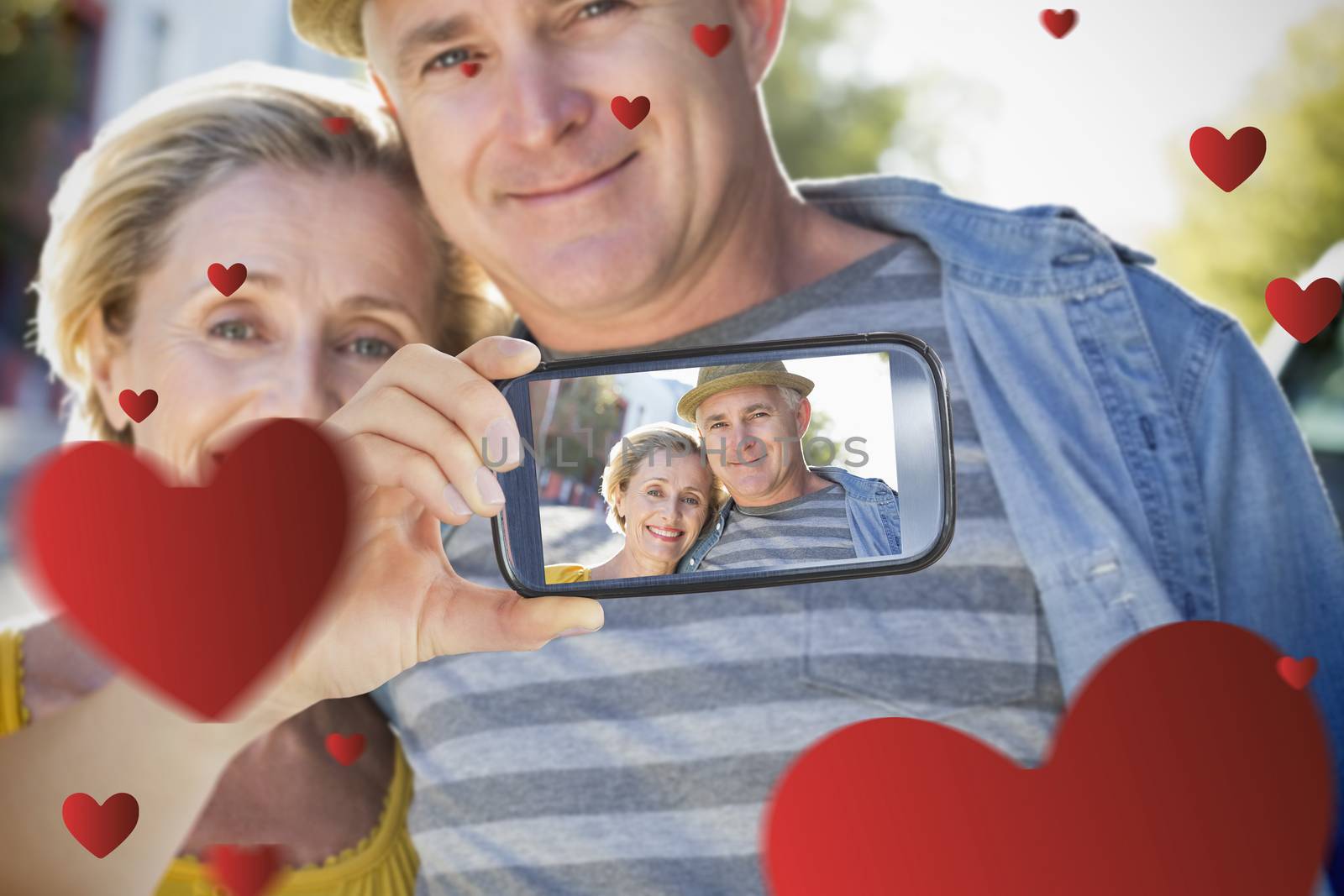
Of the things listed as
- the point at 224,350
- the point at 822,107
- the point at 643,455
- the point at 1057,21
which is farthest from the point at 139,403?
the point at 822,107

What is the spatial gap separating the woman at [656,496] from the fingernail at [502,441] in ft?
0.34

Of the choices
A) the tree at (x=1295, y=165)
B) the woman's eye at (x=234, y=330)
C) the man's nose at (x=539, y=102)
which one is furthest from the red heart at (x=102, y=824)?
the tree at (x=1295, y=165)

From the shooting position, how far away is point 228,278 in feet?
6.27

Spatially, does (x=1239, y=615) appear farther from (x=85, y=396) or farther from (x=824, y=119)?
(x=824, y=119)

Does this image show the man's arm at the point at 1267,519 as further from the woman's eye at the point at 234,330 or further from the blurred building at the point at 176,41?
the blurred building at the point at 176,41

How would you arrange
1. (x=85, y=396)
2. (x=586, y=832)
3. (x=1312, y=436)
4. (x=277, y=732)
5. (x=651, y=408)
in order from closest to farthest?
(x=651, y=408) < (x=586, y=832) < (x=277, y=732) < (x=85, y=396) < (x=1312, y=436)

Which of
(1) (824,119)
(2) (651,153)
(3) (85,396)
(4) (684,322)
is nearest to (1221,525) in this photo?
(4) (684,322)

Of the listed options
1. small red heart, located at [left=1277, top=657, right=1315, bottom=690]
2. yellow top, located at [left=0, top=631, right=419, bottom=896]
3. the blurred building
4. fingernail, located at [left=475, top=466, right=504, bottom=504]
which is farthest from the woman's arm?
the blurred building

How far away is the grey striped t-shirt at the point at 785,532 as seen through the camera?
3.70 ft

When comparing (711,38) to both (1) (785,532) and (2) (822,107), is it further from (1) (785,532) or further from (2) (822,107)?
(2) (822,107)

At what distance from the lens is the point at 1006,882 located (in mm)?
1357

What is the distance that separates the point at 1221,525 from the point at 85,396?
6.36ft

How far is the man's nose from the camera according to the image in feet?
6.31

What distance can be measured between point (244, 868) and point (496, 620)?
0.87 meters
